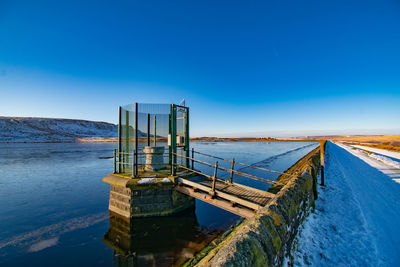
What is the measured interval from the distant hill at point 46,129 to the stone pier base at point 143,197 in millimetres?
132722

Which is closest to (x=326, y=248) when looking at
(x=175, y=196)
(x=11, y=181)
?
(x=175, y=196)

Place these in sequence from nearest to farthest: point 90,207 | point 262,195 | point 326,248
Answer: point 326,248 < point 262,195 < point 90,207

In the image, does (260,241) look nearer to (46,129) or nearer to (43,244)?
(43,244)

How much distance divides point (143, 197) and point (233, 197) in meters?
4.04

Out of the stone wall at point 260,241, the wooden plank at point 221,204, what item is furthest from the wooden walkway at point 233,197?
the stone wall at point 260,241

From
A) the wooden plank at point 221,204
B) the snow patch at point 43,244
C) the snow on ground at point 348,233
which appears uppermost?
the wooden plank at point 221,204

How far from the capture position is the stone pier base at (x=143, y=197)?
7684mm

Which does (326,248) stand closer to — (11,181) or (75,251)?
(75,251)

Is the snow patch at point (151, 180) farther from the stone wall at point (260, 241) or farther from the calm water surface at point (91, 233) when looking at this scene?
the stone wall at point (260, 241)

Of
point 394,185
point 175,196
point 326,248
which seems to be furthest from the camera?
point 394,185

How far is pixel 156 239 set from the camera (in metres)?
6.99

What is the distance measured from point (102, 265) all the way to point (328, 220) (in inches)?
312

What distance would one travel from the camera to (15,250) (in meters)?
6.72

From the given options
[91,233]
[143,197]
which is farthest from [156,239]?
[91,233]
